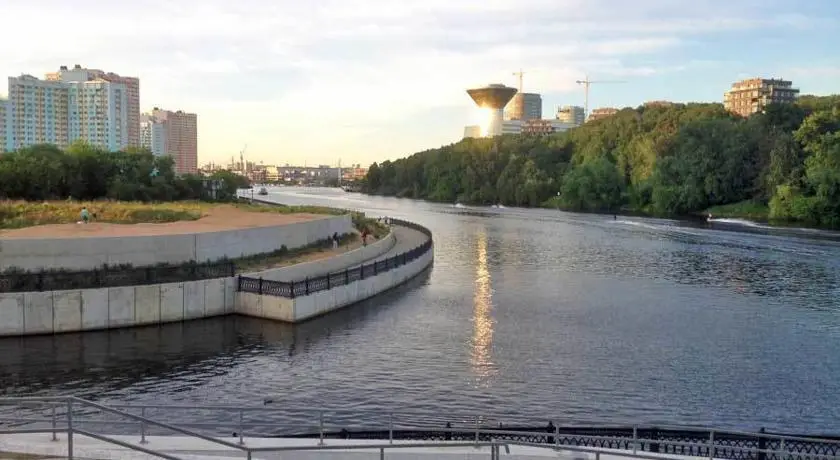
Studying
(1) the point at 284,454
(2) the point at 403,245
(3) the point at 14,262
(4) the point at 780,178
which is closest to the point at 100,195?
(2) the point at 403,245

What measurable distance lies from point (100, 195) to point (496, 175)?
102409mm

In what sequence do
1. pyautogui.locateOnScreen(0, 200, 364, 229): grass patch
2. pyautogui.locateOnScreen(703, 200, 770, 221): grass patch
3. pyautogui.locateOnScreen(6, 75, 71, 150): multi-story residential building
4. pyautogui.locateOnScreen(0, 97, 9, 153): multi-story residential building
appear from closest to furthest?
pyautogui.locateOnScreen(0, 200, 364, 229): grass patch → pyautogui.locateOnScreen(703, 200, 770, 221): grass patch → pyautogui.locateOnScreen(0, 97, 9, 153): multi-story residential building → pyautogui.locateOnScreen(6, 75, 71, 150): multi-story residential building

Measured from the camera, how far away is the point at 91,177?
7850cm

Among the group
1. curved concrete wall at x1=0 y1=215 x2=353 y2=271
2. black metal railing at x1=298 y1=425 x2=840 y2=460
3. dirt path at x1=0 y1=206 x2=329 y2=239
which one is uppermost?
dirt path at x1=0 y1=206 x2=329 y2=239

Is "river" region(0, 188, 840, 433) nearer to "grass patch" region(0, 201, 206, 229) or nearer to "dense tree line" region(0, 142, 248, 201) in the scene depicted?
"grass patch" region(0, 201, 206, 229)

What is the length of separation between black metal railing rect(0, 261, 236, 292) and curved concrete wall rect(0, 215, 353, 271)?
0.58 meters

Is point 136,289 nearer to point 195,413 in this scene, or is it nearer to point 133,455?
point 195,413

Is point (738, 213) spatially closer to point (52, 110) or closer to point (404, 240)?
point (404, 240)

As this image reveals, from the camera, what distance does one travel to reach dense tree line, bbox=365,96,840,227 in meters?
93.3

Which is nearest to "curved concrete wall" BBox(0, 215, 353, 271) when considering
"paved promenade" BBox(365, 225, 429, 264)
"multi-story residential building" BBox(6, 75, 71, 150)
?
"paved promenade" BBox(365, 225, 429, 264)

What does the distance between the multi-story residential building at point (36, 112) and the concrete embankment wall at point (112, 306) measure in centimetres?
17877

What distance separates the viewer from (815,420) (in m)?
19.5

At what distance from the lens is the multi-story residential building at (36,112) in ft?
625

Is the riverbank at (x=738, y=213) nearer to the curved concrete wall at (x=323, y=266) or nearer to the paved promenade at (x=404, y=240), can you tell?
the paved promenade at (x=404, y=240)
